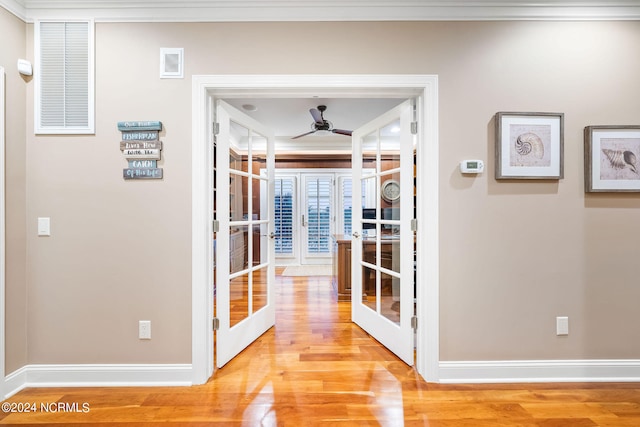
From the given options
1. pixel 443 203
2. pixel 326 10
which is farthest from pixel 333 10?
pixel 443 203

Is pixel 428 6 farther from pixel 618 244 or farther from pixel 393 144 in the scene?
pixel 618 244

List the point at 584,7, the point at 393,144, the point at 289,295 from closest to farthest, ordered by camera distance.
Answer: the point at 584,7 → the point at 393,144 → the point at 289,295

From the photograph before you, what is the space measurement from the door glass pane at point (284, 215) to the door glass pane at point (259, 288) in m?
3.55

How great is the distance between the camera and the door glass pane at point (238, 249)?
7.34ft

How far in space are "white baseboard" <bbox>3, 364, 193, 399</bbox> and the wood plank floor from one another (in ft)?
0.14

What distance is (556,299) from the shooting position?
195cm

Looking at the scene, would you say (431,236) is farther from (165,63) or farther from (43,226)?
(43,226)

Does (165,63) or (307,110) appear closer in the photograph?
(165,63)

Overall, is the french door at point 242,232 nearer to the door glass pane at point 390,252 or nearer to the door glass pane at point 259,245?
the door glass pane at point 259,245

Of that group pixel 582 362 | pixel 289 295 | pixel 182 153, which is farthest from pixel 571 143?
pixel 289 295

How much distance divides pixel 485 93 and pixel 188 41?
206 cm

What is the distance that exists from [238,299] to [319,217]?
4020 millimetres

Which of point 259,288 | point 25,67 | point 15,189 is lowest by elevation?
point 259,288

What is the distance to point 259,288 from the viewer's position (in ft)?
8.42
